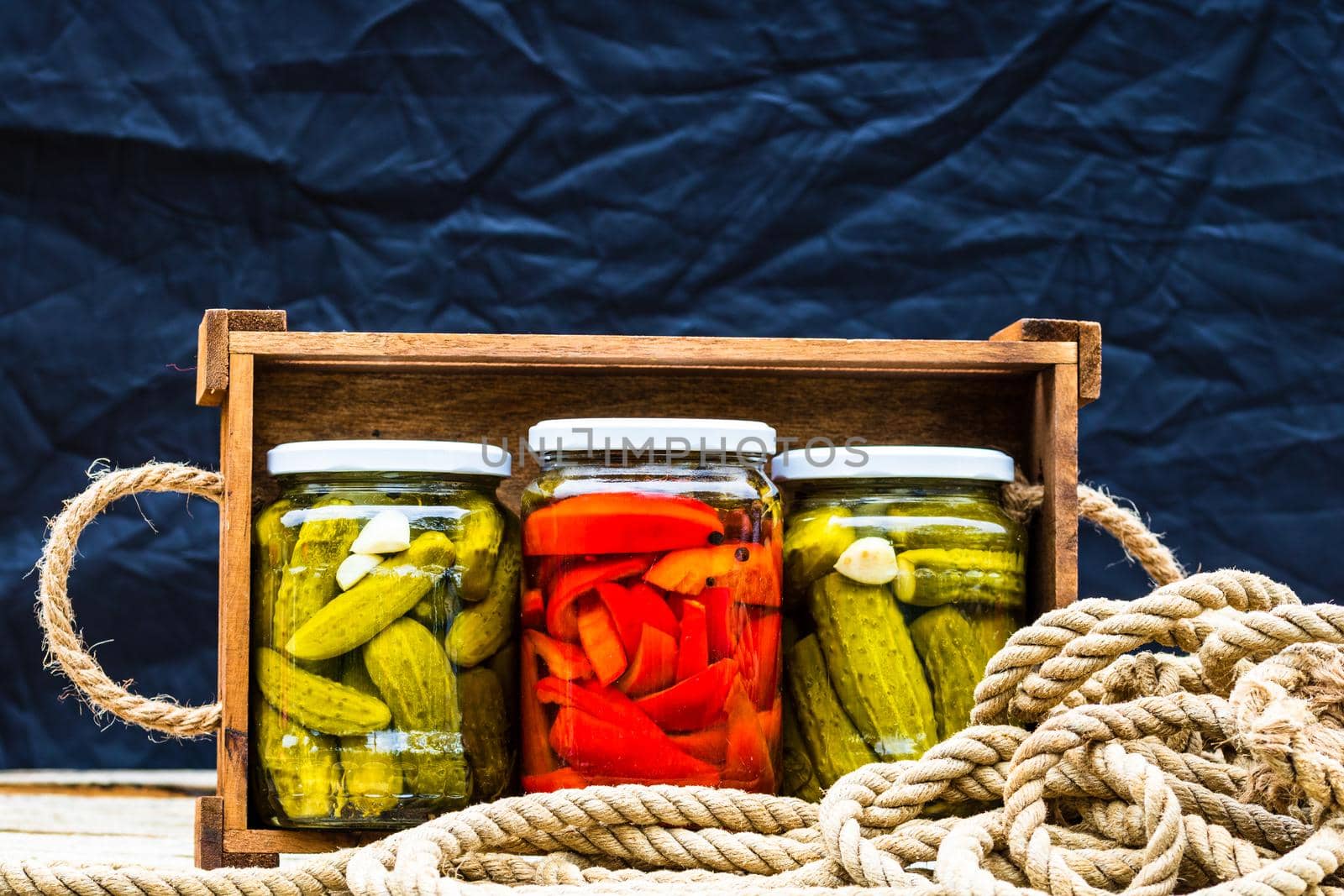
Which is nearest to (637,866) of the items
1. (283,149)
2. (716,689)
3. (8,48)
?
(716,689)

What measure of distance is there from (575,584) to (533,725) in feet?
0.31

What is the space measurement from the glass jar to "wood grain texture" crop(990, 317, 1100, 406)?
1.23 ft

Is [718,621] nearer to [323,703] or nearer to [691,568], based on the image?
[691,568]

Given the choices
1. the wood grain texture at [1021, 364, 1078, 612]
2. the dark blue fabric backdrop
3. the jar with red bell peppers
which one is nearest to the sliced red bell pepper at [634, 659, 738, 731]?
the jar with red bell peppers

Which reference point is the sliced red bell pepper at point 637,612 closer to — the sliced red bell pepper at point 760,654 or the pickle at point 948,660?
the sliced red bell pepper at point 760,654

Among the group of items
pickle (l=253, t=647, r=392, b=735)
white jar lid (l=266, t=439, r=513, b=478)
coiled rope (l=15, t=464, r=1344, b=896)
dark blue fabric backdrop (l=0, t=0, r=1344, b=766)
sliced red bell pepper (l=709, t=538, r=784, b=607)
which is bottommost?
coiled rope (l=15, t=464, r=1344, b=896)

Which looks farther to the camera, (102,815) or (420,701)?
(102,815)

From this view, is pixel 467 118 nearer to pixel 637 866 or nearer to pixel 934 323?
pixel 934 323

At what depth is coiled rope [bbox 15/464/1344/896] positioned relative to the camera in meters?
0.60

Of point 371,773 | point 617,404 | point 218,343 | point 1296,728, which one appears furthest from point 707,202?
point 1296,728

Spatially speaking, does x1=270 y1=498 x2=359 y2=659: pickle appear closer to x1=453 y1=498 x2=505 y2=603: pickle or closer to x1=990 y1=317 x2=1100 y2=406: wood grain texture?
x1=453 y1=498 x2=505 y2=603: pickle

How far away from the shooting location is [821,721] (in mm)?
799

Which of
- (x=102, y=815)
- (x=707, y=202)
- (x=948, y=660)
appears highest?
(x=707, y=202)

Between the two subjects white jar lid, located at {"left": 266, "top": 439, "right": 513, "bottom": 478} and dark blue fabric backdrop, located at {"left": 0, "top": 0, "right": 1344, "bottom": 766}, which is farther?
dark blue fabric backdrop, located at {"left": 0, "top": 0, "right": 1344, "bottom": 766}
